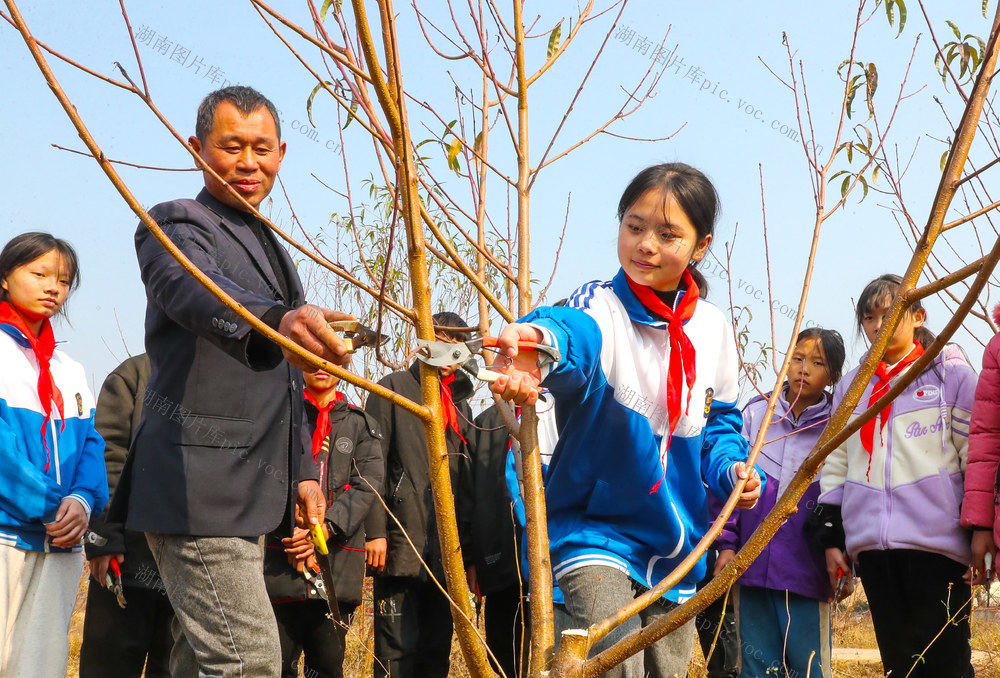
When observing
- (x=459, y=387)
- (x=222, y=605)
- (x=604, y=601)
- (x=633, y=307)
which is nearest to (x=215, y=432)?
(x=222, y=605)

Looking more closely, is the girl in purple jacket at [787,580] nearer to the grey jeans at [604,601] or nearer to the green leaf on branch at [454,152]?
the grey jeans at [604,601]

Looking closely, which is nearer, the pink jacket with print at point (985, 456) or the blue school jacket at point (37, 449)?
the blue school jacket at point (37, 449)

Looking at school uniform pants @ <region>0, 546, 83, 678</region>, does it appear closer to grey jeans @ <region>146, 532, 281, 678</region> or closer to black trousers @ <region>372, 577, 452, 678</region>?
grey jeans @ <region>146, 532, 281, 678</region>

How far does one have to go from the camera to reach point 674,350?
2408 mm

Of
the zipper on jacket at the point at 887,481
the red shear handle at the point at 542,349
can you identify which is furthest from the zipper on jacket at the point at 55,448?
the zipper on jacket at the point at 887,481

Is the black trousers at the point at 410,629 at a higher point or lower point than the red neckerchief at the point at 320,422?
lower

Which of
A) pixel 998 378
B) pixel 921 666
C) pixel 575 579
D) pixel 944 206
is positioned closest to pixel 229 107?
pixel 575 579

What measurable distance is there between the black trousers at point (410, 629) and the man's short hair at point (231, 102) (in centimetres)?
229

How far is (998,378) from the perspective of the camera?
3.29 metres

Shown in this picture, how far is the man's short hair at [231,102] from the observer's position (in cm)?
225

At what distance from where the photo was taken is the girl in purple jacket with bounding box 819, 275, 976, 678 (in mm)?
3363

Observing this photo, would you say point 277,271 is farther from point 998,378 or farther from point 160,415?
point 998,378

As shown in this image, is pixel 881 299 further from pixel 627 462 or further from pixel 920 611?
pixel 627 462

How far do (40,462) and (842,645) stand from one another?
659 cm
